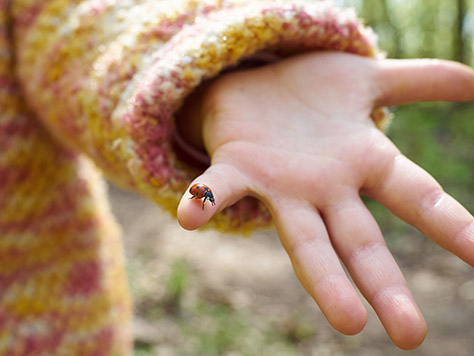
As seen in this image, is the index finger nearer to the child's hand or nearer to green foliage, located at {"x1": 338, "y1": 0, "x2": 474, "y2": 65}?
the child's hand

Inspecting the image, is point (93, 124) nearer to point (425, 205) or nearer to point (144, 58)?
point (144, 58)

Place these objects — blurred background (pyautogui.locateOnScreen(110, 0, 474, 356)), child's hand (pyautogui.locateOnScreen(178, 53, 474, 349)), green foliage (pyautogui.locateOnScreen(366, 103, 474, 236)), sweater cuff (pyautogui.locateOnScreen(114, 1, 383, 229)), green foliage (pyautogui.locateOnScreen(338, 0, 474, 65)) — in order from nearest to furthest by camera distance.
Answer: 1. child's hand (pyautogui.locateOnScreen(178, 53, 474, 349))
2. sweater cuff (pyautogui.locateOnScreen(114, 1, 383, 229))
3. blurred background (pyautogui.locateOnScreen(110, 0, 474, 356))
4. green foliage (pyautogui.locateOnScreen(366, 103, 474, 236))
5. green foliage (pyautogui.locateOnScreen(338, 0, 474, 65))

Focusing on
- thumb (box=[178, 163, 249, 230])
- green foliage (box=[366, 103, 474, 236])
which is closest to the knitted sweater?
thumb (box=[178, 163, 249, 230])

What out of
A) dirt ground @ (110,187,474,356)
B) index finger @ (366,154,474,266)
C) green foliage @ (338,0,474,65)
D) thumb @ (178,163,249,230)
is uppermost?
thumb @ (178,163,249,230)

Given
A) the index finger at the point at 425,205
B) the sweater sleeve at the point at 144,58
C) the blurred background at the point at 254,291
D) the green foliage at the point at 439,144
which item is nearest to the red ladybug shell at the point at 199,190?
the sweater sleeve at the point at 144,58

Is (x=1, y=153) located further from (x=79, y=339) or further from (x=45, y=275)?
(x=79, y=339)

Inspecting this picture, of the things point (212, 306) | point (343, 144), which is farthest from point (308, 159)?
point (212, 306)
